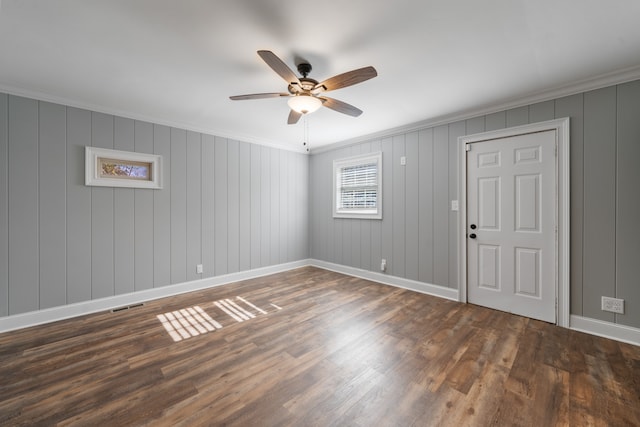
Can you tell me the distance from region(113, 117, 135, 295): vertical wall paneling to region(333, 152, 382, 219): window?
10.5ft

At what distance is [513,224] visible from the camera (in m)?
3.02

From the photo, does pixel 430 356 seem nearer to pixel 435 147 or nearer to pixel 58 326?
pixel 435 147

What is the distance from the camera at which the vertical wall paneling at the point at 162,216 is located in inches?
141

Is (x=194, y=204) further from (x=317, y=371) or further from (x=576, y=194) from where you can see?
(x=576, y=194)

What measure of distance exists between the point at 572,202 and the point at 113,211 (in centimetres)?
521

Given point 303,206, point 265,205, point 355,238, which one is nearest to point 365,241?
point 355,238

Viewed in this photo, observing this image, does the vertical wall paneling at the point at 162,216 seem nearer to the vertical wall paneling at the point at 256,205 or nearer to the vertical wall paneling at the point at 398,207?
the vertical wall paneling at the point at 256,205

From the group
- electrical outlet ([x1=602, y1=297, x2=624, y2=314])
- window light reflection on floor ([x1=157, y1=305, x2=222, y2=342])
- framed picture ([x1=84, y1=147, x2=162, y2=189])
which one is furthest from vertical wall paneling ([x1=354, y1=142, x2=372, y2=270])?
framed picture ([x1=84, y1=147, x2=162, y2=189])

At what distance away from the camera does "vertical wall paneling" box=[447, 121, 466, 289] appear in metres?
3.43

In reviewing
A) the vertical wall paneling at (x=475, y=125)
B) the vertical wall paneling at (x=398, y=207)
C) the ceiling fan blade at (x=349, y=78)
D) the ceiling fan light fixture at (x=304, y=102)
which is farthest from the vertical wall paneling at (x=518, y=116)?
the ceiling fan light fixture at (x=304, y=102)

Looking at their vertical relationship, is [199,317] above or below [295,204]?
below

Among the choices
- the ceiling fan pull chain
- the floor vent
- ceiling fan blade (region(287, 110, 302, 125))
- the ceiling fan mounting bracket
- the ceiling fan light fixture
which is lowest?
the floor vent

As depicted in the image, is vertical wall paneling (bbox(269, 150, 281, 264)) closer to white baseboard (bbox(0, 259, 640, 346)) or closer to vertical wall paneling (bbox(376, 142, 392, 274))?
white baseboard (bbox(0, 259, 640, 346))

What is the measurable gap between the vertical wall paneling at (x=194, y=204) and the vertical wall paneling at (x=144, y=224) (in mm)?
464
